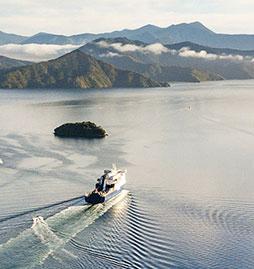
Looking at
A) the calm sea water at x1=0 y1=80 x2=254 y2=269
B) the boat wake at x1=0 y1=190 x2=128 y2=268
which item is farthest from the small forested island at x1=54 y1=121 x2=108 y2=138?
the boat wake at x1=0 y1=190 x2=128 y2=268

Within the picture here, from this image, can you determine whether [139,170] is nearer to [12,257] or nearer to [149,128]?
[12,257]

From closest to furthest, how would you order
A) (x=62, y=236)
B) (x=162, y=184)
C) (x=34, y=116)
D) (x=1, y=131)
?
(x=62, y=236) < (x=162, y=184) < (x=1, y=131) < (x=34, y=116)

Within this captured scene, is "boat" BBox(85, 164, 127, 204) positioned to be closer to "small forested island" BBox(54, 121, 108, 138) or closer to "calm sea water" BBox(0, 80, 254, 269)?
"calm sea water" BBox(0, 80, 254, 269)

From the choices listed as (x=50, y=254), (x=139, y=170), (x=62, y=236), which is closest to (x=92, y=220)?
(x=62, y=236)

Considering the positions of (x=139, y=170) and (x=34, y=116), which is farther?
(x=34, y=116)

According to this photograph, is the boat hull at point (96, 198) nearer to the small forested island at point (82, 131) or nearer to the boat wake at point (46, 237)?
the boat wake at point (46, 237)

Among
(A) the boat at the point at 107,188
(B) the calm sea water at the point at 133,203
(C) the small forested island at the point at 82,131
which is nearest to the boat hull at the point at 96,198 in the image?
(A) the boat at the point at 107,188

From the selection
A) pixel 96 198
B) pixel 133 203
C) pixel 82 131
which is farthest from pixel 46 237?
pixel 82 131
